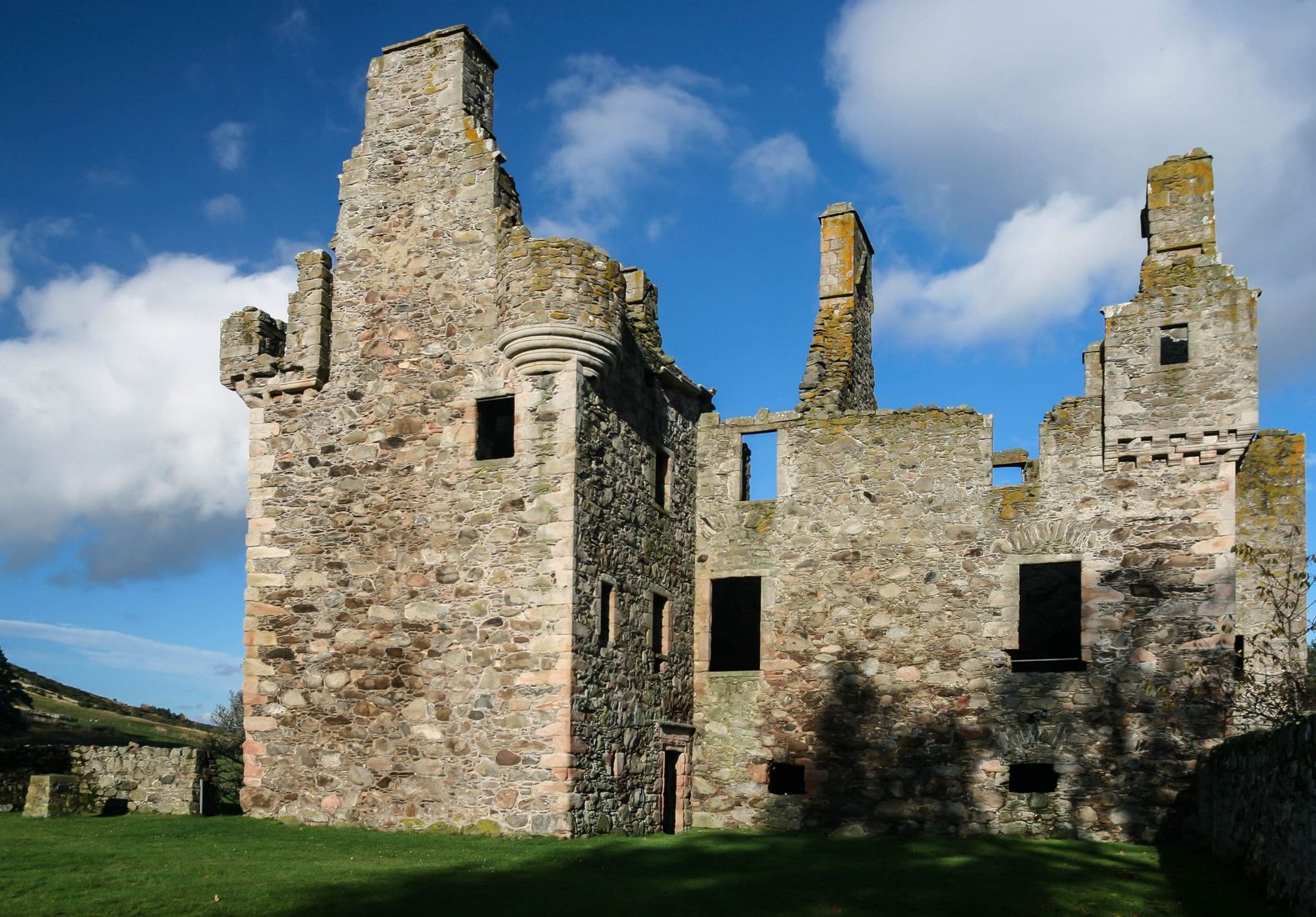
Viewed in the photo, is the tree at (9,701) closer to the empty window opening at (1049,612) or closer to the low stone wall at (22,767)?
the low stone wall at (22,767)

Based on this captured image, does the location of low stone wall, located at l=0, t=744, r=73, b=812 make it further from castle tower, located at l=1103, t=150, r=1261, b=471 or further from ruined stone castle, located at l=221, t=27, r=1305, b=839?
castle tower, located at l=1103, t=150, r=1261, b=471

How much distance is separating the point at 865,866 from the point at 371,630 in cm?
754

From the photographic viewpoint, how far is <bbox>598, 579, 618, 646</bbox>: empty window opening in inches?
689

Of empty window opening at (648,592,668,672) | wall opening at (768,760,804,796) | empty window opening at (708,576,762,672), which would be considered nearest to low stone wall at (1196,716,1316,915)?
wall opening at (768,760,804,796)

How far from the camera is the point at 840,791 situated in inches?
756

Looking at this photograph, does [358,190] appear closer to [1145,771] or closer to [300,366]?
[300,366]

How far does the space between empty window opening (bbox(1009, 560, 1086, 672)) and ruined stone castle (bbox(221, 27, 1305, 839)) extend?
2.65 meters

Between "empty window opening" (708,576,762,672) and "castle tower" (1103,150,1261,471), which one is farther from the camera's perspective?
"empty window opening" (708,576,762,672)

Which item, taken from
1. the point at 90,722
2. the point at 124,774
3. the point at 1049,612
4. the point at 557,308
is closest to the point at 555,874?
the point at 557,308

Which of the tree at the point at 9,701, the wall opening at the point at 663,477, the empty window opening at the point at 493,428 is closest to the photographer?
the empty window opening at the point at 493,428

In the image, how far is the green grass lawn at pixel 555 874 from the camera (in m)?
11.3

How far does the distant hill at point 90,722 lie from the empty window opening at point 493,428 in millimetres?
11359

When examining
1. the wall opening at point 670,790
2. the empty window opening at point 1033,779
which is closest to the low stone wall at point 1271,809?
the empty window opening at point 1033,779

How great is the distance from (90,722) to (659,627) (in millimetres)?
21283
